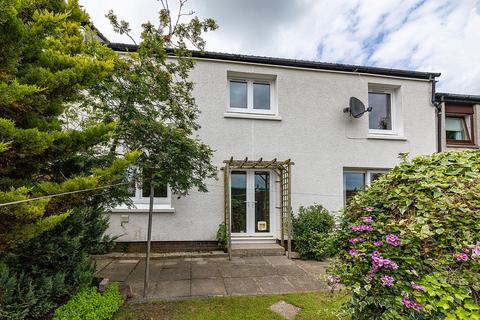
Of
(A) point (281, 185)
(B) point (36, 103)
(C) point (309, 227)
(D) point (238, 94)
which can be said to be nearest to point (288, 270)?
(C) point (309, 227)

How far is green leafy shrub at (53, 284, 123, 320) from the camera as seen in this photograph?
3242 millimetres

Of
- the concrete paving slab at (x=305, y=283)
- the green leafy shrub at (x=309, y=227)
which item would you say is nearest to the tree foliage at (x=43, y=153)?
the concrete paving slab at (x=305, y=283)

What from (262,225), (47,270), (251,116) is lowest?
(262,225)

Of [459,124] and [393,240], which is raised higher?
[459,124]

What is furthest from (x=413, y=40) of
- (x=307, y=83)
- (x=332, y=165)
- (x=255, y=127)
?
(x=255, y=127)

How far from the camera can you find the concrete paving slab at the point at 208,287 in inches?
179

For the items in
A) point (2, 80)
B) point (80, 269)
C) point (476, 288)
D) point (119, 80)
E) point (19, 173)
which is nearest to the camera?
point (476, 288)

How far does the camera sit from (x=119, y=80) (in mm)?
4090

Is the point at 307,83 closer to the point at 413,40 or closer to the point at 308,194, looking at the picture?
the point at 308,194

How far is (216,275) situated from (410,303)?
Answer: 4.16m

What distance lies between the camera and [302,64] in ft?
26.9

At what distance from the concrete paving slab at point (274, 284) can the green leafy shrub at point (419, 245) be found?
2384 millimetres

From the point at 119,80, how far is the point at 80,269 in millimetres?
2867

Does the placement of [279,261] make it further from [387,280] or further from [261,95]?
[261,95]
